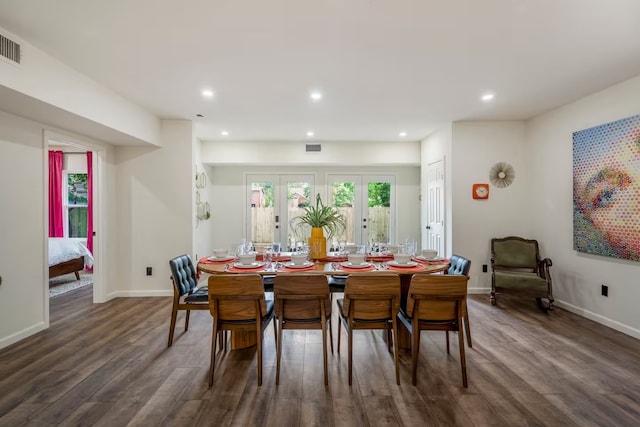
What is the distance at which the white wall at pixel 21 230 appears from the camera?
3010 mm

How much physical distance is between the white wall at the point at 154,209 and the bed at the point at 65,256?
129 cm

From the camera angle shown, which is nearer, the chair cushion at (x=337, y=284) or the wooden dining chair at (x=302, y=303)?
the wooden dining chair at (x=302, y=303)

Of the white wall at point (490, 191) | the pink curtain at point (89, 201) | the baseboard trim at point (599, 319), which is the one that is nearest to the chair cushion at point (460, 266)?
the white wall at point (490, 191)

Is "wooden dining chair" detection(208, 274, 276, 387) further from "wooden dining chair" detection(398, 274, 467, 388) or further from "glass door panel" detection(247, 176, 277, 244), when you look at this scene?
"glass door panel" detection(247, 176, 277, 244)

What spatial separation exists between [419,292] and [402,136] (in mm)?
4001

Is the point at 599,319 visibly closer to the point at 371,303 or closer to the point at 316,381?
the point at 371,303

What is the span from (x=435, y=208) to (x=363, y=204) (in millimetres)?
1573

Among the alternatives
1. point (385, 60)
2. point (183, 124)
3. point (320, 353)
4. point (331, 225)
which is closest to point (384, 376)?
point (320, 353)

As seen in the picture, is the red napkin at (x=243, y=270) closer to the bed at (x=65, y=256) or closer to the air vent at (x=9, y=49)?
the air vent at (x=9, y=49)

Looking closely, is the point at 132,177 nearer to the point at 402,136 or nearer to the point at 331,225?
the point at 331,225

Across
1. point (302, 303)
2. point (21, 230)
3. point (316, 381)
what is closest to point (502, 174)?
point (302, 303)

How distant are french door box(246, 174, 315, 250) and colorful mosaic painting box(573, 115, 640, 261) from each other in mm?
4324

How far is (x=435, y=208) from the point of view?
5395 millimetres

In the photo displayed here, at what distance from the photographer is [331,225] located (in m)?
3.15
